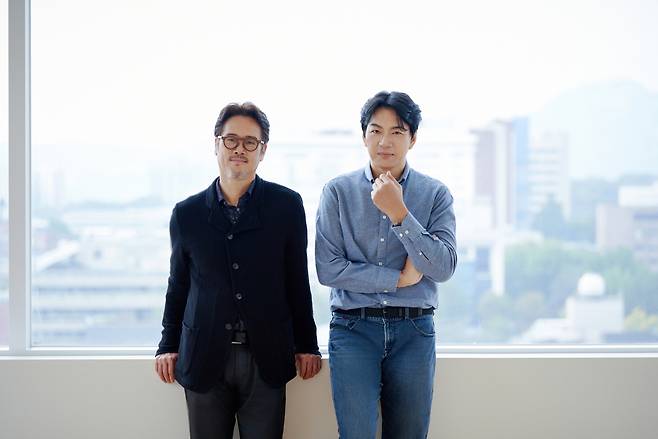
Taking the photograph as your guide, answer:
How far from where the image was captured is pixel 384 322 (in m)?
2.23

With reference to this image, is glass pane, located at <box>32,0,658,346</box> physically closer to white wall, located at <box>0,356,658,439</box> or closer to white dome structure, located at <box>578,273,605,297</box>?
white dome structure, located at <box>578,273,605,297</box>

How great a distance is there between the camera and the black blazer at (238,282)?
2215 millimetres

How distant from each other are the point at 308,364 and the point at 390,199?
71 cm

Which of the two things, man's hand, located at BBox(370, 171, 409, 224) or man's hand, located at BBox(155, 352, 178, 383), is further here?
man's hand, located at BBox(155, 352, 178, 383)

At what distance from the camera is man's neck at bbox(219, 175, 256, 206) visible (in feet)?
7.51

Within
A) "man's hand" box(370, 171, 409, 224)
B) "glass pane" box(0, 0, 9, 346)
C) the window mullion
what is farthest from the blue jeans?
"glass pane" box(0, 0, 9, 346)

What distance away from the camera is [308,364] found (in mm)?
2389

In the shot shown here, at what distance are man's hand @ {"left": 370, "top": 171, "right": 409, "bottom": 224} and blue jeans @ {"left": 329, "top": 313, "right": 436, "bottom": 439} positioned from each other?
1.24 ft

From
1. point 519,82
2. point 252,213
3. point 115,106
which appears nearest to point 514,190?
point 519,82

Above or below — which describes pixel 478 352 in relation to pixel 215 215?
below

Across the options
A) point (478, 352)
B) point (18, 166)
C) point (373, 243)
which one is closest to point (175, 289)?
point (373, 243)

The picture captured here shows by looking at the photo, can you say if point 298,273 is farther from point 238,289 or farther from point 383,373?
point 383,373

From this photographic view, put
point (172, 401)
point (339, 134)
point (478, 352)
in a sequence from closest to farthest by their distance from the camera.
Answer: point (172, 401), point (478, 352), point (339, 134)

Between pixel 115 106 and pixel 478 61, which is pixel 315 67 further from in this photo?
pixel 115 106
